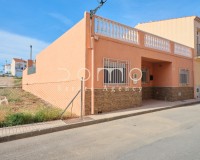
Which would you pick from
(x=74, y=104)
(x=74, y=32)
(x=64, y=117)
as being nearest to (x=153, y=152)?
(x=64, y=117)

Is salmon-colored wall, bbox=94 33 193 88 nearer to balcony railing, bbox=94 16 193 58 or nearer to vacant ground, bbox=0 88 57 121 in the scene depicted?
balcony railing, bbox=94 16 193 58

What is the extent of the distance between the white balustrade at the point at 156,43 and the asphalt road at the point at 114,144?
6562mm

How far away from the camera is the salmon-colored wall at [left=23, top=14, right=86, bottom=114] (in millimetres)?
9109

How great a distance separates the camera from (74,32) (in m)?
9.84

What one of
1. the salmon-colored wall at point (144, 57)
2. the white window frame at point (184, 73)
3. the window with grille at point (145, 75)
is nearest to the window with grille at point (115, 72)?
the salmon-colored wall at point (144, 57)

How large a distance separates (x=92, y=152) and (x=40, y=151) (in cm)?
126

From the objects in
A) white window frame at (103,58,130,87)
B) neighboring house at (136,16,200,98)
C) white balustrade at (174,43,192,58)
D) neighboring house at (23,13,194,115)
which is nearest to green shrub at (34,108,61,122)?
neighboring house at (23,13,194,115)

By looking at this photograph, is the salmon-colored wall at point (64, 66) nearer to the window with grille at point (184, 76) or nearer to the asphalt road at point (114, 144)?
the asphalt road at point (114, 144)

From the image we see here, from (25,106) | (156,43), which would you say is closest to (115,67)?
(156,43)

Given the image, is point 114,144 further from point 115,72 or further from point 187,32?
point 187,32

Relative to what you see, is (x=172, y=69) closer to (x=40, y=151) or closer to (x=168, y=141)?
(x=168, y=141)

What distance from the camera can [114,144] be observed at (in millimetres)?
4918

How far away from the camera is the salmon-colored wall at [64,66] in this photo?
29.9 ft

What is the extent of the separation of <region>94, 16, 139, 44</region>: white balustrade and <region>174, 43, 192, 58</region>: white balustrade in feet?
17.0
